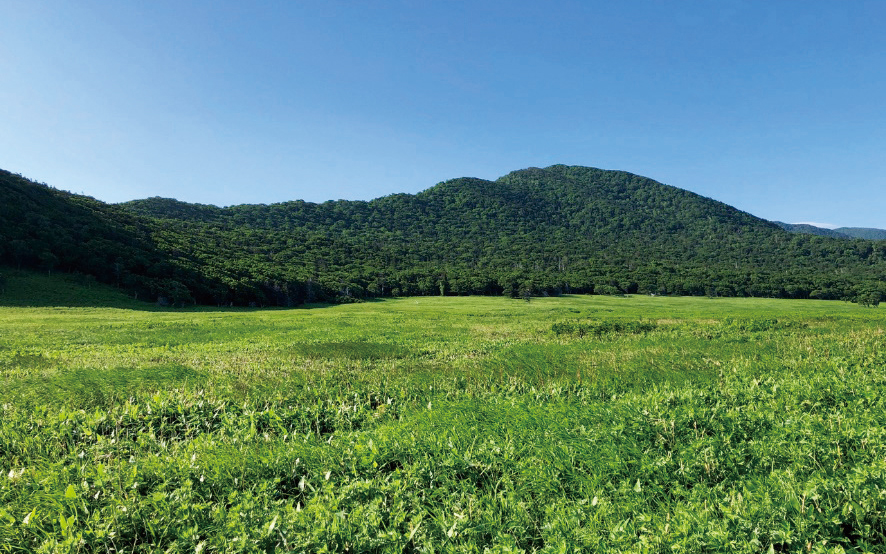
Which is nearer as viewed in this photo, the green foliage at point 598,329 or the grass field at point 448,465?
the grass field at point 448,465

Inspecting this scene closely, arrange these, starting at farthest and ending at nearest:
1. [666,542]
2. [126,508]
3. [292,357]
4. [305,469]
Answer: [292,357] < [305,469] < [126,508] < [666,542]

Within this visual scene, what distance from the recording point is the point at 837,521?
12.2ft

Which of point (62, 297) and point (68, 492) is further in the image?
point (62, 297)

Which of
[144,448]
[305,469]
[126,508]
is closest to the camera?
[126,508]

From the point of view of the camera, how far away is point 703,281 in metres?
157

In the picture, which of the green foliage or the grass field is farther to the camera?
the green foliage

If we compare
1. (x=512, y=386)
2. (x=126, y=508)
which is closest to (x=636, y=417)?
(x=512, y=386)

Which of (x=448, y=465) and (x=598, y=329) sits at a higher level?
(x=448, y=465)

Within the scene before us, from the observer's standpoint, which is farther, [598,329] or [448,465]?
[598,329]

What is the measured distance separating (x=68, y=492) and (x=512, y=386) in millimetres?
7980

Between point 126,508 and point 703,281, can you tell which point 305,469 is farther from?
point 703,281

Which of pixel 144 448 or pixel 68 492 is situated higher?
pixel 68 492

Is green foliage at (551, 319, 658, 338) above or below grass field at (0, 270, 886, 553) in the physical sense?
below

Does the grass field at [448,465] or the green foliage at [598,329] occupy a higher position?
the grass field at [448,465]
